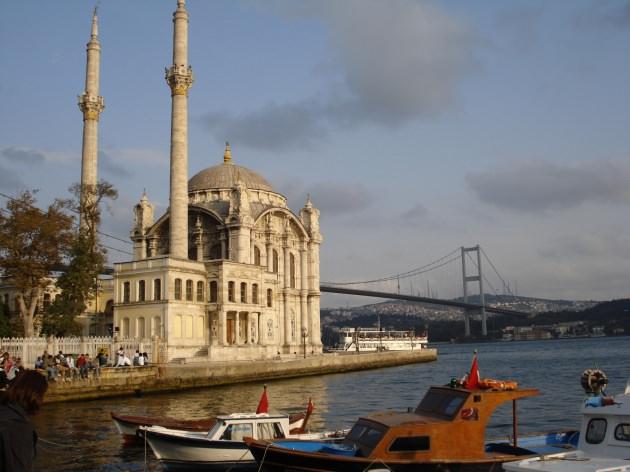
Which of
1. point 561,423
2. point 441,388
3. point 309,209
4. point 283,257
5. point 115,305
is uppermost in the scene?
point 309,209

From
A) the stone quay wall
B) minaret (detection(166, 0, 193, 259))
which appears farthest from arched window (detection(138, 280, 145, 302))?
the stone quay wall

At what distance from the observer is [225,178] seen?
204 feet

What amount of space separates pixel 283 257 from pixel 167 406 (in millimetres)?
33479

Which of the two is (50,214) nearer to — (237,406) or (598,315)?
(237,406)

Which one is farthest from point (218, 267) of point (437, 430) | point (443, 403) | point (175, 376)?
point (437, 430)

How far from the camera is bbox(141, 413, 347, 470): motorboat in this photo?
50.3 feet

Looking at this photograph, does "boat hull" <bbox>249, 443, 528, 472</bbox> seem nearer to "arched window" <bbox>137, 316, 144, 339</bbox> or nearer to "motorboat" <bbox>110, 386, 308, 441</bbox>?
"motorboat" <bbox>110, 386, 308, 441</bbox>

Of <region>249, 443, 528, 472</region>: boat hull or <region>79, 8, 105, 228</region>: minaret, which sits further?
<region>79, 8, 105, 228</region>: minaret

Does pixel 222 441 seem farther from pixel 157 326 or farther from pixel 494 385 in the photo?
pixel 157 326

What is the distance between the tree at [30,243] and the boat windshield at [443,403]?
28.5 metres

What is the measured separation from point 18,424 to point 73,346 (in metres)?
33.3

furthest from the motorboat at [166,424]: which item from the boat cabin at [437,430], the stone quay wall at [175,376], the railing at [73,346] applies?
the railing at [73,346]

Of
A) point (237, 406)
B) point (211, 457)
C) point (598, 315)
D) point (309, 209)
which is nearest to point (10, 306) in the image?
point (309, 209)

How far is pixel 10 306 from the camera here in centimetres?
5300
